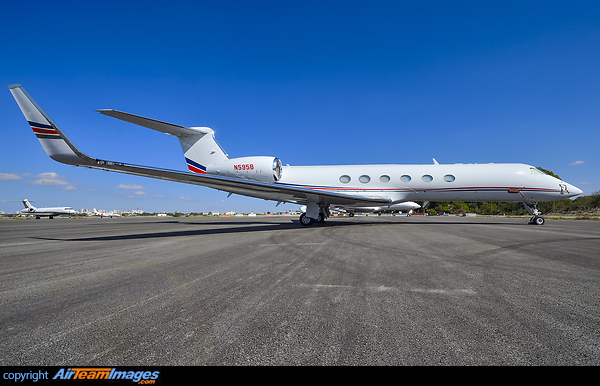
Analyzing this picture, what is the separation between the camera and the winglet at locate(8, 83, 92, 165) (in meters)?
7.46

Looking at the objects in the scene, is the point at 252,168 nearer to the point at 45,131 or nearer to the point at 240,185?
the point at 240,185

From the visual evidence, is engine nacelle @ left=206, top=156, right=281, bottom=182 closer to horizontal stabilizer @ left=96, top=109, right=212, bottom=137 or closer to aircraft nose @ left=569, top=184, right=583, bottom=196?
horizontal stabilizer @ left=96, top=109, right=212, bottom=137

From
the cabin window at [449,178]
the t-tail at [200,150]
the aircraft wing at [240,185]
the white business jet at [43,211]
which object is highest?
the t-tail at [200,150]

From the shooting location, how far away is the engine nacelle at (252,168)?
14008 millimetres

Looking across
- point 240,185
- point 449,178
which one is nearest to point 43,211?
point 240,185

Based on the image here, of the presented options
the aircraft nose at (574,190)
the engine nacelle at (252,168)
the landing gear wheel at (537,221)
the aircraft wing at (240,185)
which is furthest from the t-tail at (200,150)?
the aircraft nose at (574,190)

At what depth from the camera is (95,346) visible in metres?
1.75

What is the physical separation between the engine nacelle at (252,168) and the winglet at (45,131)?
7174mm

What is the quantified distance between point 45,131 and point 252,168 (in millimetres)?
8002

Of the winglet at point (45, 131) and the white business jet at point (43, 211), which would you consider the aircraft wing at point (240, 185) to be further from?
the white business jet at point (43, 211)
